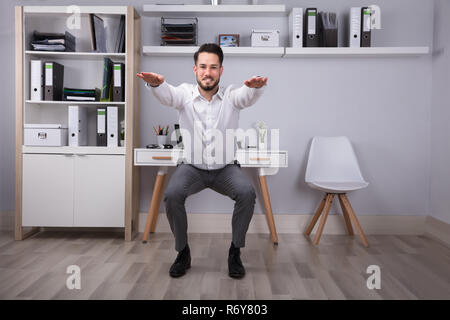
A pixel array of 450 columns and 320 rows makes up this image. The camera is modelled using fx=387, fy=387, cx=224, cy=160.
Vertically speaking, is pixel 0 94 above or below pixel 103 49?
below

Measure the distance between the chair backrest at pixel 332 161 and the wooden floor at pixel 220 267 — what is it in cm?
50

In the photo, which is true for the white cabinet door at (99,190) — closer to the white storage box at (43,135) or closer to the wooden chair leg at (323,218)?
the white storage box at (43,135)

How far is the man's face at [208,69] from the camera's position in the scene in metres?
2.37

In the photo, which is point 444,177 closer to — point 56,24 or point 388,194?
point 388,194

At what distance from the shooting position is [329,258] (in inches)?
102

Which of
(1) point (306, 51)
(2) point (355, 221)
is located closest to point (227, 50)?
(1) point (306, 51)

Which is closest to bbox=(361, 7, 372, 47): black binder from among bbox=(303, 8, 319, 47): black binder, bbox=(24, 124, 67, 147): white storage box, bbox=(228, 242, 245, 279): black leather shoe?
bbox=(303, 8, 319, 47): black binder

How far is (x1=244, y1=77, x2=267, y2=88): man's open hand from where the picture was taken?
2.17 m

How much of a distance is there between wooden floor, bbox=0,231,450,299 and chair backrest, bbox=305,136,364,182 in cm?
50

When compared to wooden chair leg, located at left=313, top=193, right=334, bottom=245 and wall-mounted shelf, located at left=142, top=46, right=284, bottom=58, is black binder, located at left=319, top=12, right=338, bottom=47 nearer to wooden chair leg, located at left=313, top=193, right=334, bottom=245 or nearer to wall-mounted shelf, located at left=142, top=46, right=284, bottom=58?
wall-mounted shelf, located at left=142, top=46, right=284, bottom=58

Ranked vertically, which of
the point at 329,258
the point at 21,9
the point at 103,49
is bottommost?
the point at 329,258
